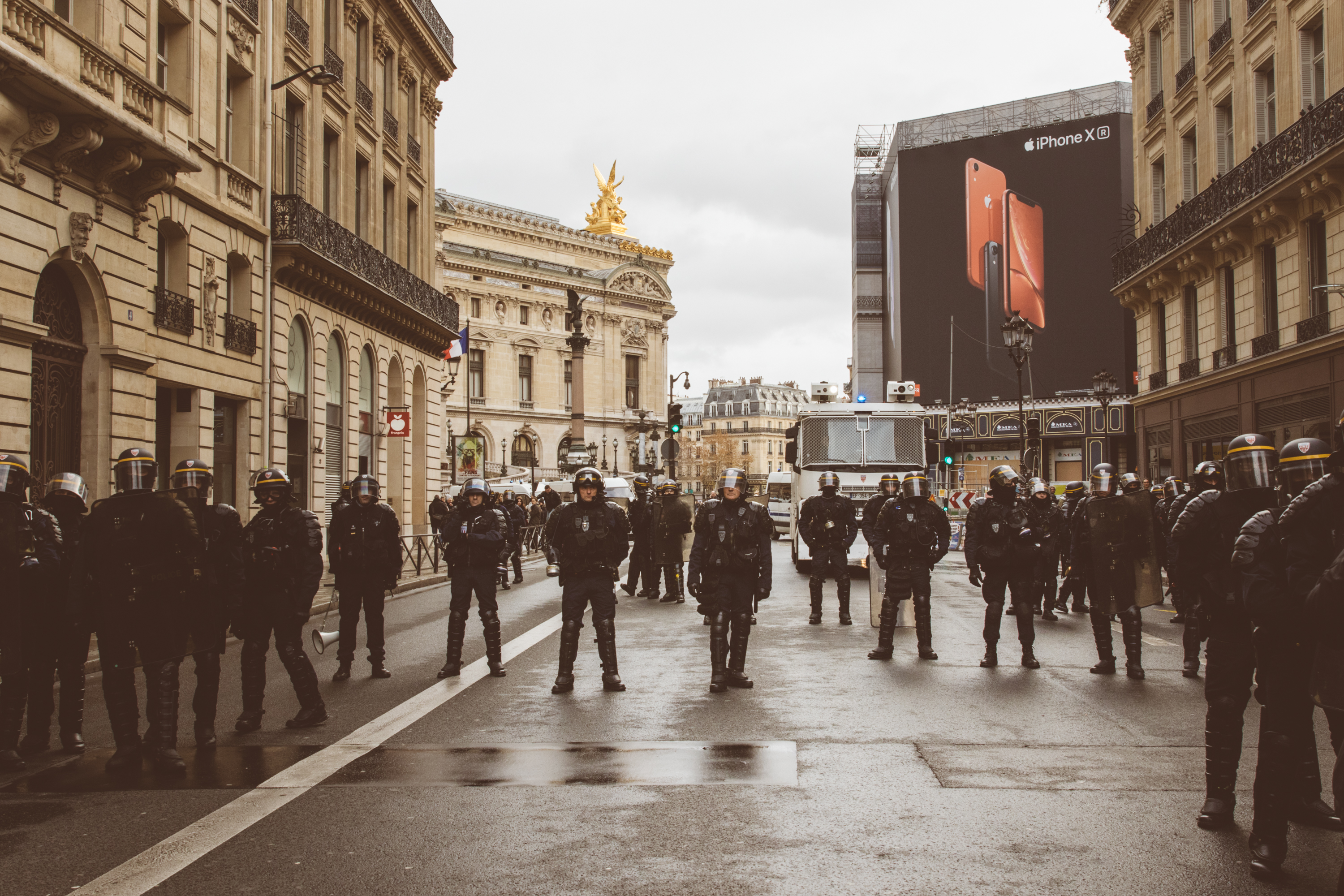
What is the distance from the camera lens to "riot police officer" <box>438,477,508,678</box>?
10.1 meters

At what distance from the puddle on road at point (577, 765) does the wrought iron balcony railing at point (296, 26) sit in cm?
2093

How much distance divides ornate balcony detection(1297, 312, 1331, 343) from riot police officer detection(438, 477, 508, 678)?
16.6 m

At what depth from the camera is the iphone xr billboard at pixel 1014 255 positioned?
2111 inches

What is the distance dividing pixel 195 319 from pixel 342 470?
7959 mm

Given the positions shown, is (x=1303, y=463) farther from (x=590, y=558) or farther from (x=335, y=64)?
(x=335, y=64)

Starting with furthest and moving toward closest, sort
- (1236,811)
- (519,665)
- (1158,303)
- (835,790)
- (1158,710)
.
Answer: (1158,303) → (519,665) → (1158,710) → (835,790) → (1236,811)

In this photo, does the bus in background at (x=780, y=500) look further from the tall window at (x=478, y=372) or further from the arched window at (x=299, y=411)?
the tall window at (x=478, y=372)

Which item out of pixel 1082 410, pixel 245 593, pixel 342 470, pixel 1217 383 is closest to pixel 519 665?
pixel 245 593

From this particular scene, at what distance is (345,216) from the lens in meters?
27.7

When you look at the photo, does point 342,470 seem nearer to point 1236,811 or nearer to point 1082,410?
point 1236,811

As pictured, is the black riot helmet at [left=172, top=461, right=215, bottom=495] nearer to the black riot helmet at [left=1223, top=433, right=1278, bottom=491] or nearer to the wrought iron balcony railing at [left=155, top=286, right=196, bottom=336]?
Answer: the black riot helmet at [left=1223, top=433, right=1278, bottom=491]

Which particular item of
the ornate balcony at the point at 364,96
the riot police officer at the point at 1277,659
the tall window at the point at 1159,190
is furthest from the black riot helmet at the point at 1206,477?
the ornate balcony at the point at 364,96

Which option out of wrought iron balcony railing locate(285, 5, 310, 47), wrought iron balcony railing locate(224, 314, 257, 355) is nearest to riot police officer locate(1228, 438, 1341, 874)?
wrought iron balcony railing locate(224, 314, 257, 355)

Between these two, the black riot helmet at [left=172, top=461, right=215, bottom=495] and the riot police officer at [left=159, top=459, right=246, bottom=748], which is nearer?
the riot police officer at [left=159, top=459, right=246, bottom=748]
